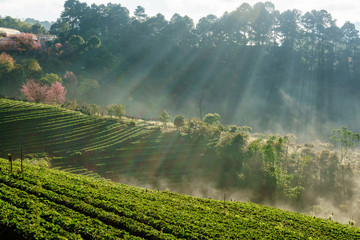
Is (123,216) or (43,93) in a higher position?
(43,93)

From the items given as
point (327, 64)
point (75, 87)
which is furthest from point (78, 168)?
point (327, 64)

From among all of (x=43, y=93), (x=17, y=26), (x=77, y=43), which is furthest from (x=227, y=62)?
(x=17, y=26)

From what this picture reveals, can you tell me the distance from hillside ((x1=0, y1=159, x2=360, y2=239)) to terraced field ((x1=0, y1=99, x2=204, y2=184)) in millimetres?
14462

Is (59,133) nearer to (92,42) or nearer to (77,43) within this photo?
(92,42)

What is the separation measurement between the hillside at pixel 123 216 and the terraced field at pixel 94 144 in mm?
14462

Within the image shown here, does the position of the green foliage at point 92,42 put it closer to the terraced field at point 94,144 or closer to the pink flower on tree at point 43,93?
the pink flower on tree at point 43,93

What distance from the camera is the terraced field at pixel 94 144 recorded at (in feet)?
118

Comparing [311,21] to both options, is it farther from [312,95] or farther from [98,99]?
[98,99]

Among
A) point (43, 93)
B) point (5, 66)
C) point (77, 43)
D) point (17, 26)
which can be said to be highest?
point (17, 26)

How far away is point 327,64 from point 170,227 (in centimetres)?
9319

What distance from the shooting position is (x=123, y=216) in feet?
54.2

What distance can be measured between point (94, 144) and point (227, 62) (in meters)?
60.6

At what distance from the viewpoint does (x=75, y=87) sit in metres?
70.9

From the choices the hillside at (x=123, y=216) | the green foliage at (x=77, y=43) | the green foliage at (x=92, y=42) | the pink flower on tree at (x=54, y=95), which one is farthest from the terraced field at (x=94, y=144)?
the green foliage at (x=77, y=43)
